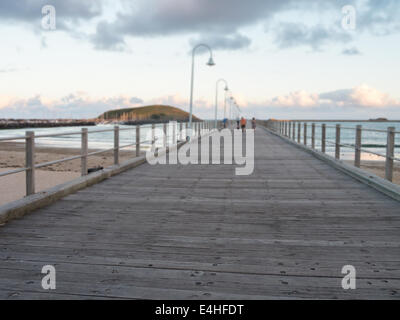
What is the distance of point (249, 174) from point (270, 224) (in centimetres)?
519

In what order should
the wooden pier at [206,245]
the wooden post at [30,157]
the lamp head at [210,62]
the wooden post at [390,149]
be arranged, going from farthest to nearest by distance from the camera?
1. the lamp head at [210,62]
2. the wooden post at [390,149]
3. the wooden post at [30,157]
4. the wooden pier at [206,245]

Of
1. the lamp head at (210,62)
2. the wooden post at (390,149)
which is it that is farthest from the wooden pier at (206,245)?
the lamp head at (210,62)

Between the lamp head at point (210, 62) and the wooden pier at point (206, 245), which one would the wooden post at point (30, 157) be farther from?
the lamp head at point (210, 62)

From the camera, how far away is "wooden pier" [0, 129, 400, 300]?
352cm

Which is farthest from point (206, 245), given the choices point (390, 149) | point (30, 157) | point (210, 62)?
point (210, 62)

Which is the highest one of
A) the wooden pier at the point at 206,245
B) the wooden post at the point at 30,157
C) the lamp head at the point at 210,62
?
the lamp head at the point at 210,62

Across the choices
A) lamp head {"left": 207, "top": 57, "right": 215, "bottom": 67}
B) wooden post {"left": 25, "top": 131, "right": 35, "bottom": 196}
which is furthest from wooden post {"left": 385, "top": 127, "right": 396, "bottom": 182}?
lamp head {"left": 207, "top": 57, "right": 215, "bottom": 67}

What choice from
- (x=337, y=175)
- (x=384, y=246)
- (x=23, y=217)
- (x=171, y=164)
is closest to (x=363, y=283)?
(x=384, y=246)

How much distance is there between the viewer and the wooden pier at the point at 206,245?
3.52 metres

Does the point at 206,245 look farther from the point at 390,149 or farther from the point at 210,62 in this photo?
the point at 210,62

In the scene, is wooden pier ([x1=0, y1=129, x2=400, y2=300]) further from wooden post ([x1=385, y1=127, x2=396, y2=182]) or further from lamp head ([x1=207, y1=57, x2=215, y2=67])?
lamp head ([x1=207, y1=57, x2=215, y2=67])

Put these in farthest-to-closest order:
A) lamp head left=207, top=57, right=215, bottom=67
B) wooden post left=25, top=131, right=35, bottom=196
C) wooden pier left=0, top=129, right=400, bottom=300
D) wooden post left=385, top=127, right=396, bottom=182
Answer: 1. lamp head left=207, top=57, right=215, bottom=67
2. wooden post left=385, top=127, right=396, bottom=182
3. wooden post left=25, top=131, right=35, bottom=196
4. wooden pier left=0, top=129, right=400, bottom=300

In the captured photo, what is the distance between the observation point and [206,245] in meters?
4.69

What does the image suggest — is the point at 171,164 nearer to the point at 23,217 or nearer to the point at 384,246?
the point at 23,217
